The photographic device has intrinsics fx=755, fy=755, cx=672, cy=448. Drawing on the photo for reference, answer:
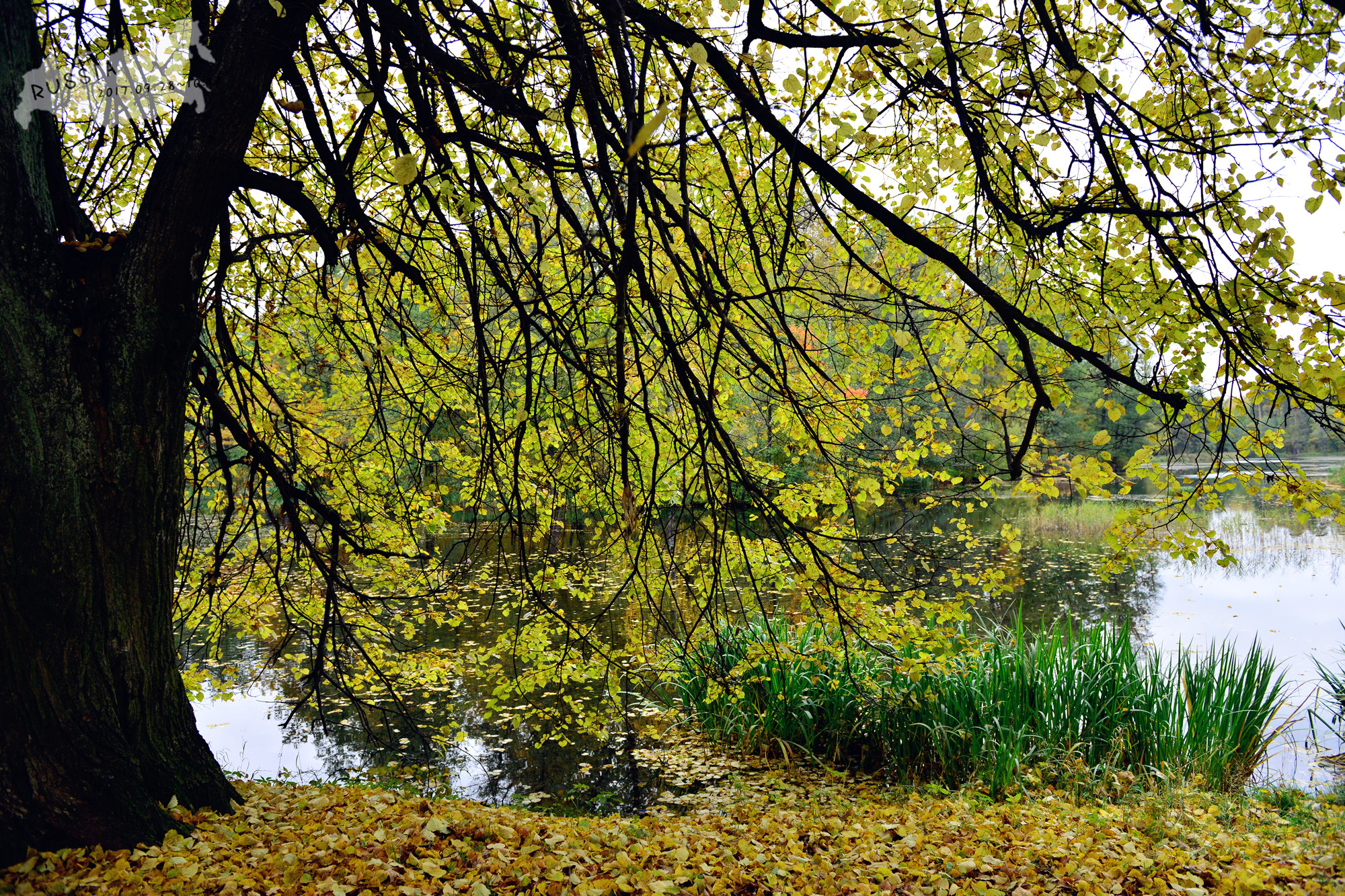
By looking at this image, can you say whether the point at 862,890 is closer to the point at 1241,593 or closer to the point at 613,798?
the point at 613,798

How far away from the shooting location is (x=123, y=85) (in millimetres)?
3158

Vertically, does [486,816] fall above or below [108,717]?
below

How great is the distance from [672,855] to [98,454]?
230 centimetres

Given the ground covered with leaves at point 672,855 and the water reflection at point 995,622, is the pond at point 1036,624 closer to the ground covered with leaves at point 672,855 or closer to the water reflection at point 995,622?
the water reflection at point 995,622

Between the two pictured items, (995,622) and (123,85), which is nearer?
(123,85)

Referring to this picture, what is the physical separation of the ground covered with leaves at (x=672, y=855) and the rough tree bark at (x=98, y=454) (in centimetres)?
21

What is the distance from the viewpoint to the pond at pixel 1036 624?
599 centimetres

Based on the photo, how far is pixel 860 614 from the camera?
4.26 m

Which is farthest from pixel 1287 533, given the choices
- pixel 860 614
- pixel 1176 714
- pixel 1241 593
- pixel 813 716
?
pixel 860 614

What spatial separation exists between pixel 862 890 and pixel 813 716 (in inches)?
140

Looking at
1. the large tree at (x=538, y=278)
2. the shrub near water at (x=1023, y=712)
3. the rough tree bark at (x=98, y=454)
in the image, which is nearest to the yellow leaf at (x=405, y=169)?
the large tree at (x=538, y=278)

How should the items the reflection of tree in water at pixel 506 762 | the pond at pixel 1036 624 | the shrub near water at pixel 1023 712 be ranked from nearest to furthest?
the shrub near water at pixel 1023 712 < the reflection of tree in water at pixel 506 762 < the pond at pixel 1036 624

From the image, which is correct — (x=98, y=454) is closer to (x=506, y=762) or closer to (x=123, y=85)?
(x=123, y=85)

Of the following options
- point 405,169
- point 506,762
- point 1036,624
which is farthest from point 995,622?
point 405,169
